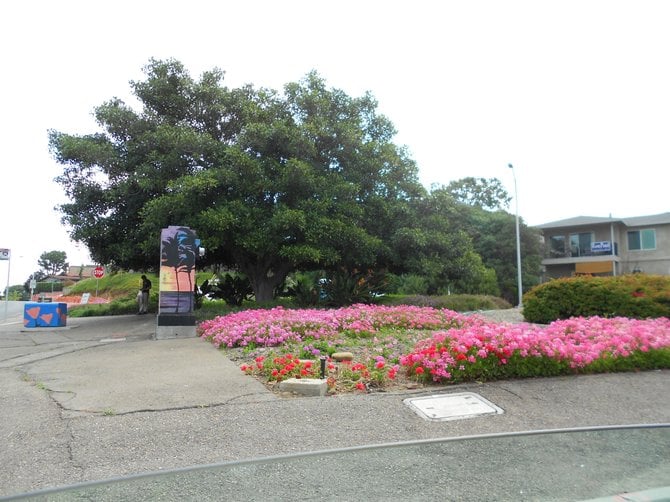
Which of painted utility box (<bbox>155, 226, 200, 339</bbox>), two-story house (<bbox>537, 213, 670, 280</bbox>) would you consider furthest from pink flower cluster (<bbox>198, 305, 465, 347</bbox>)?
two-story house (<bbox>537, 213, 670, 280</bbox>)

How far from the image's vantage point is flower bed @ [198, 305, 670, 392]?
18.3 feet

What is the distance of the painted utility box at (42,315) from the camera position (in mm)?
13945

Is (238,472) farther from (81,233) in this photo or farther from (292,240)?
(81,233)

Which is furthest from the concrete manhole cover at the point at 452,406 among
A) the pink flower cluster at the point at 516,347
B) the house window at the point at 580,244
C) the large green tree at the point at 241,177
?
the house window at the point at 580,244

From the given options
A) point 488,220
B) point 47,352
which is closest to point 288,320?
point 47,352

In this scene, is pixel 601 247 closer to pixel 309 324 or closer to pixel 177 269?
pixel 309 324

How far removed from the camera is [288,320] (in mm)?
9406

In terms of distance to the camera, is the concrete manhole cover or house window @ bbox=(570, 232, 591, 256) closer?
the concrete manhole cover

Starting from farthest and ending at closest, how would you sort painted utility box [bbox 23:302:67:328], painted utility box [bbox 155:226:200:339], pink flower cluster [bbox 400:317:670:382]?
painted utility box [bbox 23:302:67:328]
painted utility box [bbox 155:226:200:339]
pink flower cluster [bbox 400:317:670:382]

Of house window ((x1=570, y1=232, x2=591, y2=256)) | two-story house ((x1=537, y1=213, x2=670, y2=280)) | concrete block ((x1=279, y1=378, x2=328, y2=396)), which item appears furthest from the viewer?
house window ((x1=570, y1=232, x2=591, y2=256))

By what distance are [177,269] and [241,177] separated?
11.4 ft

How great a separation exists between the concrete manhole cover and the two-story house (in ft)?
100

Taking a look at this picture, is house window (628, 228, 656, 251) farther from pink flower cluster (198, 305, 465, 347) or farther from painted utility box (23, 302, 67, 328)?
painted utility box (23, 302, 67, 328)

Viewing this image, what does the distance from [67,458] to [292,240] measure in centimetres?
1069
